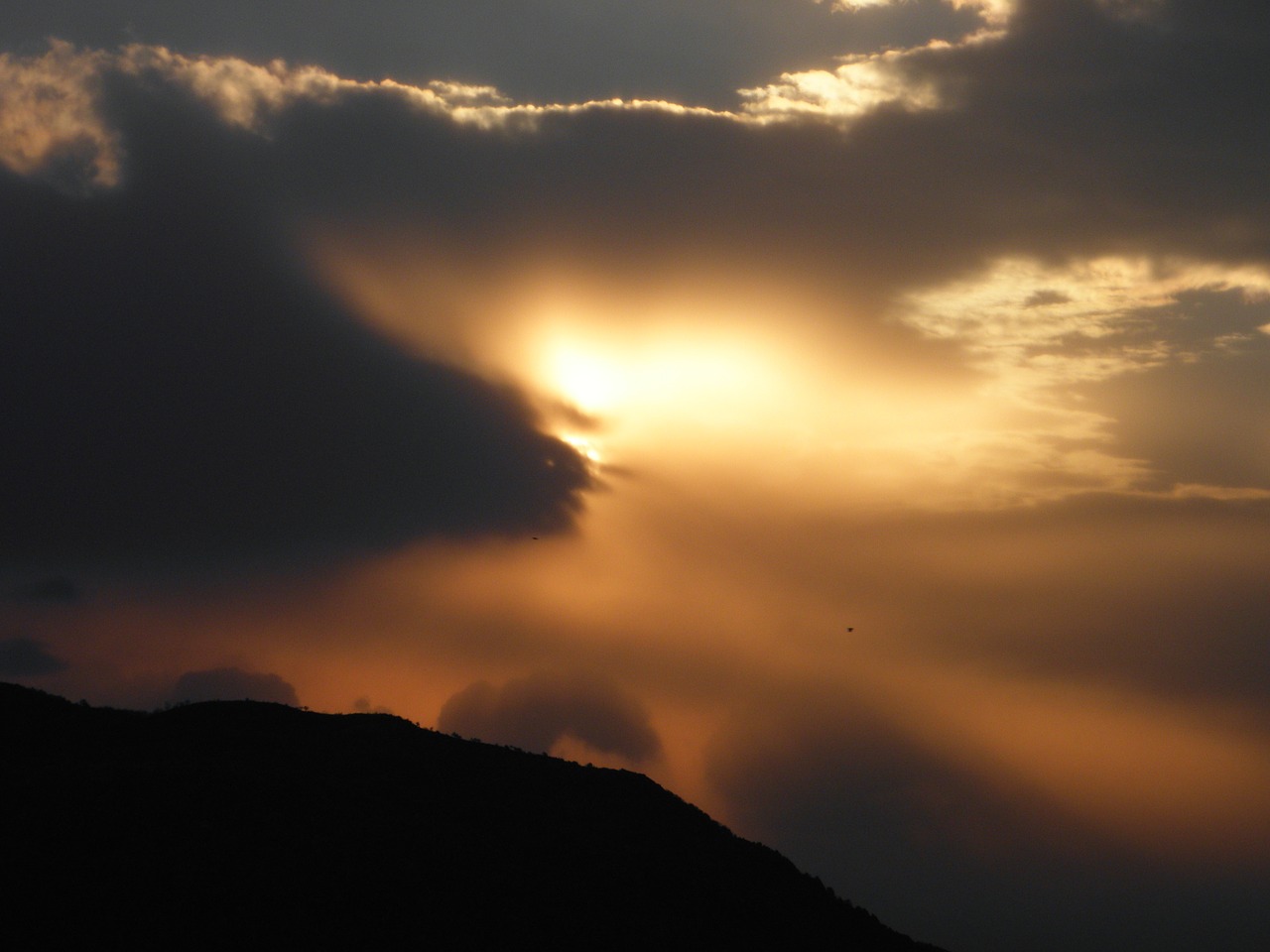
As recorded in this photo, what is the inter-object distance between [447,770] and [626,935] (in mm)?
18498

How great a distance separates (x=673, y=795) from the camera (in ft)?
249

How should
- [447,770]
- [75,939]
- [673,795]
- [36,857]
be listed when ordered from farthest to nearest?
[673,795] → [447,770] → [36,857] → [75,939]

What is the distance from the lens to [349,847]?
52.1 meters

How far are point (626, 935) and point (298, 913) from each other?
669 inches

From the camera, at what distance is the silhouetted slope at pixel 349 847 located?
45062 millimetres

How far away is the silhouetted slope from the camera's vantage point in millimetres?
45062

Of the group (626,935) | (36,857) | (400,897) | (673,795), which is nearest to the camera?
(36,857)

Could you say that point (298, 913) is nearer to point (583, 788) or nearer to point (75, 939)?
point (75, 939)

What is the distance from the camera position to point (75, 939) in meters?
41.0

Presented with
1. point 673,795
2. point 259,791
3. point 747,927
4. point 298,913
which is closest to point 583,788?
point 673,795

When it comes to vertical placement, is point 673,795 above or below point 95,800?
above

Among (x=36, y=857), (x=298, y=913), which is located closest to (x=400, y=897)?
(x=298, y=913)

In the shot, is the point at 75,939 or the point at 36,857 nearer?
the point at 75,939

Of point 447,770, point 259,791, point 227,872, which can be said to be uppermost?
point 447,770
